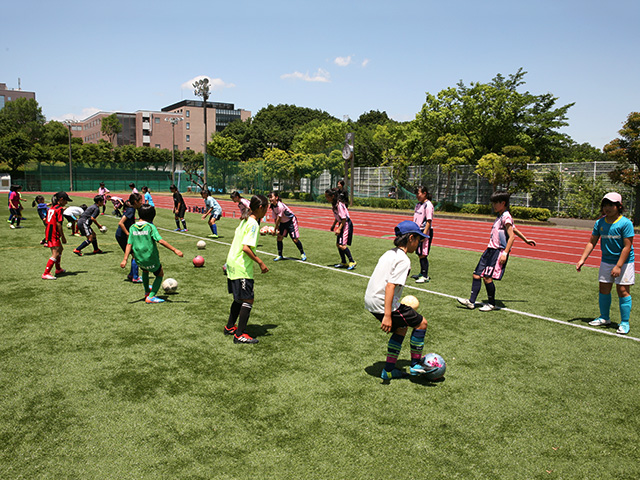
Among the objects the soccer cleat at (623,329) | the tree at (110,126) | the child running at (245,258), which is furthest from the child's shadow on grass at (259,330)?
the tree at (110,126)

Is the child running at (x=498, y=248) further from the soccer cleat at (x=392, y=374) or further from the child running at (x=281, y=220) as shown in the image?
the child running at (x=281, y=220)

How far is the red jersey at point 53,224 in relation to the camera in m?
9.30

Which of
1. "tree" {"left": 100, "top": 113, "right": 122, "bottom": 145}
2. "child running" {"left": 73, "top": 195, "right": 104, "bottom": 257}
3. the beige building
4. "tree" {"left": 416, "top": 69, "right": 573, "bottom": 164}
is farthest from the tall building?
"child running" {"left": 73, "top": 195, "right": 104, "bottom": 257}

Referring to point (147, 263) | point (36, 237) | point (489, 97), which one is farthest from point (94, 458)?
point (489, 97)

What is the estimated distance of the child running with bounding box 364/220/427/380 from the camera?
437 cm

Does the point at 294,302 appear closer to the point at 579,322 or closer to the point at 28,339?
the point at 28,339

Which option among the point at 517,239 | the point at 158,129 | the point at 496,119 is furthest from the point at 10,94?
the point at 517,239

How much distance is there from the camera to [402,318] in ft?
15.0

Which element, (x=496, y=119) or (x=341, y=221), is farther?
(x=496, y=119)

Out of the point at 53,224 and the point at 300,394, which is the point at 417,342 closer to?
the point at 300,394

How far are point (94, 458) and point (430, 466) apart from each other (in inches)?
103

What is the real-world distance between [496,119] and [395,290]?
37483 millimetres

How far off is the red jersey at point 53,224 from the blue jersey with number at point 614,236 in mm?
9997

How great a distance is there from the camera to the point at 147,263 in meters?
7.37
